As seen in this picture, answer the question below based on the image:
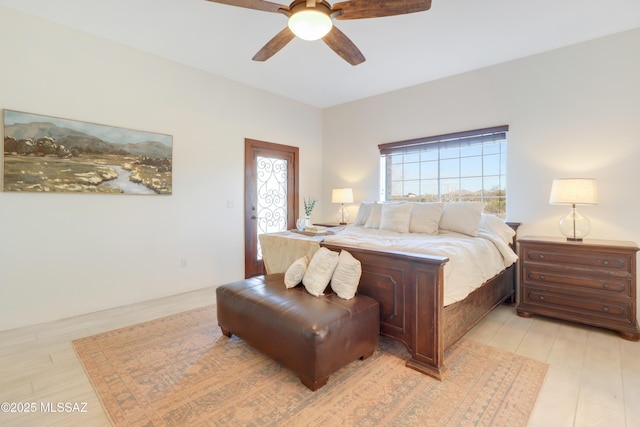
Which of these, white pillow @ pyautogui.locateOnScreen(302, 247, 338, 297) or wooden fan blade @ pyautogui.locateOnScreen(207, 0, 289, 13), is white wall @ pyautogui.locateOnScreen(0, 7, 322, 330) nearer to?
wooden fan blade @ pyautogui.locateOnScreen(207, 0, 289, 13)

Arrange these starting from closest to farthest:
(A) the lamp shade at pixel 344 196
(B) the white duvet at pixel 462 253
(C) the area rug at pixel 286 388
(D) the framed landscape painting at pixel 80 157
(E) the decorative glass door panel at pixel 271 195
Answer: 1. (C) the area rug at pixel 286 388
2. (B) the white duvet at pixel 462 253
3. (D) the framed landscape painting at pixel 80 157
4. (E) the decorative glass door panel at pixel 271 195
5. (A) the lamp shade at pixel 344 196

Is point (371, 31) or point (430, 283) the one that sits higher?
point (371, 31)

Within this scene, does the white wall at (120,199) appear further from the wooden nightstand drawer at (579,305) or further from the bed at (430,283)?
the wooden nightstand drawer at (579,305)

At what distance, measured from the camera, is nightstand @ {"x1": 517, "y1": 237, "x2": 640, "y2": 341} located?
250cm

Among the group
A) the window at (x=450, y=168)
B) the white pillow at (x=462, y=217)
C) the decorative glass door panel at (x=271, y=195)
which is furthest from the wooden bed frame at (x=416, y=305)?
the decorative glass door panel at (x=271, y=195)

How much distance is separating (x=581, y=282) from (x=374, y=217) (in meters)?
2.08

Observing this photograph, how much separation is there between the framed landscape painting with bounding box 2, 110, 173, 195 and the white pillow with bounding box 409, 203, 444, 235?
115 inches

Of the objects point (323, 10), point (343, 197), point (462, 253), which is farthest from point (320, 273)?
point (343, 197)

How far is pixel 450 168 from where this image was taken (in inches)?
160

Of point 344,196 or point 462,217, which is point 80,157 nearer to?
point 344,196

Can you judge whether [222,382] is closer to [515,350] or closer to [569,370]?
[515,350]

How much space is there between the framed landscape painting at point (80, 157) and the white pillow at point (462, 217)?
10.7ft

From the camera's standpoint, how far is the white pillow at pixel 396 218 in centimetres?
335

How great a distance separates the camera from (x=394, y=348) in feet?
7.66
